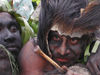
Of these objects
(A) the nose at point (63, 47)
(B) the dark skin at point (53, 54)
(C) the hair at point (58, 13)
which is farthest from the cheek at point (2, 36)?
(A) the nose at point (63, 47)

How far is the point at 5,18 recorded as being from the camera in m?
1.86

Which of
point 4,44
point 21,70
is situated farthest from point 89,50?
point 4,44

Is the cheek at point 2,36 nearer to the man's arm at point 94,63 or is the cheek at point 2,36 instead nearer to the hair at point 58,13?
the hair at point 58,13

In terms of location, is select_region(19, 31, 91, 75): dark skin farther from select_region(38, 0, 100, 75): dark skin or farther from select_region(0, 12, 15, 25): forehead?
select_region(0, 12, 15, 25): forehead

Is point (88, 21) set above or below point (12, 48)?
above

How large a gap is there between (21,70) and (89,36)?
547 mm

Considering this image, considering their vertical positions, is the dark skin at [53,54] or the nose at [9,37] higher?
the nose at [9,37]

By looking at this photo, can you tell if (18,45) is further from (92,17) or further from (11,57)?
(92,17)

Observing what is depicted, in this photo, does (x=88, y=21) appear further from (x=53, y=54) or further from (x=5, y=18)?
(x=5, y=18)

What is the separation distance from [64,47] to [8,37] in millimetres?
467

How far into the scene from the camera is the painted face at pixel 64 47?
1.55 metres

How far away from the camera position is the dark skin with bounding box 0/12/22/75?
1.69 metres

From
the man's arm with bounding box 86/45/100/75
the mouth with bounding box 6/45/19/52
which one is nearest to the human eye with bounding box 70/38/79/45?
the man's arm with bounding box 86/45/100/75

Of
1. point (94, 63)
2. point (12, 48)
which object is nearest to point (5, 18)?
point (12, 48)
